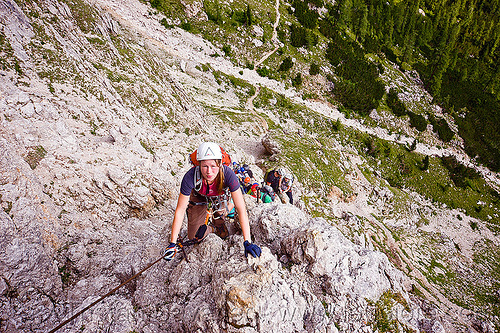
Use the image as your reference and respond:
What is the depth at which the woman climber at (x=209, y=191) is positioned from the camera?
4.69 metres

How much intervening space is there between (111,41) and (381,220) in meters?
32.9

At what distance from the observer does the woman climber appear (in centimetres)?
469

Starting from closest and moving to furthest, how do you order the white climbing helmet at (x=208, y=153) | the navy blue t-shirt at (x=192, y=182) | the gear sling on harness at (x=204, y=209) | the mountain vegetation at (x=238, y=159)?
the white climbing helmet at (x=208, y=153) → the navy blue t-shirt at (x=192, y=182) → the mountain vegetation at (x=238, y=159) → the gear sling on harness at (x=204, y=209)

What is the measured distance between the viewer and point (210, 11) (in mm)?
43219

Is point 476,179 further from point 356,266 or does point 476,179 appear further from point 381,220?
point 356,266

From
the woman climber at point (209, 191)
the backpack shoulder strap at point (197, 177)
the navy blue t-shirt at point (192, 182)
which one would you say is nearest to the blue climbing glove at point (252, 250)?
the woman climber at point (209, 191)

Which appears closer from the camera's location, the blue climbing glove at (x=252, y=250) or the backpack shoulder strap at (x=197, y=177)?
the blue climbing glove at (x=252, y=250)

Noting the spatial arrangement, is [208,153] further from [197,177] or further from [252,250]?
[252,250]

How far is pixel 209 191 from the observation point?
5387mm

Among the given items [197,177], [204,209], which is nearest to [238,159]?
[204,209]

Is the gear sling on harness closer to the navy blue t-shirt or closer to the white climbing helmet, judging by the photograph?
the navy blue t-shirt

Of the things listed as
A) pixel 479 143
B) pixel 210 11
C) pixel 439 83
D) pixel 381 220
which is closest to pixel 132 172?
pixel 381 220

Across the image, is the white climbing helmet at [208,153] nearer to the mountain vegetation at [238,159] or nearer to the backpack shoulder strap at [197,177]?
the backpack shoulder strap at [197,177]

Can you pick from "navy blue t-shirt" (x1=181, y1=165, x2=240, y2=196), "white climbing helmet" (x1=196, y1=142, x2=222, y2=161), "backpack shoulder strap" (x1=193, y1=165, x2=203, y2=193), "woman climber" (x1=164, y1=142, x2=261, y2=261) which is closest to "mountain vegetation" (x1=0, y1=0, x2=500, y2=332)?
"woman climber" (x1=164, y1=142, x2=261, y2=261)
